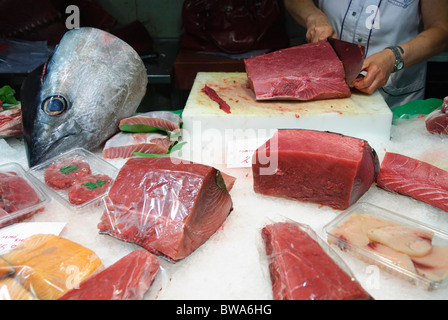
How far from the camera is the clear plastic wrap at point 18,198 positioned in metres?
1.91

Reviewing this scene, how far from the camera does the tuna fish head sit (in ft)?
7.77

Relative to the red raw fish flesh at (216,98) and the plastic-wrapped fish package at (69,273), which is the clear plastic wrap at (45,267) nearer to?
the plastic-wrapped fish package at (69,273)

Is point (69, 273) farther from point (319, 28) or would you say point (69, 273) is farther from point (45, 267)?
point (319, 28)

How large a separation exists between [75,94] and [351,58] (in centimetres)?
178

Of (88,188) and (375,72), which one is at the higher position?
(375,72)

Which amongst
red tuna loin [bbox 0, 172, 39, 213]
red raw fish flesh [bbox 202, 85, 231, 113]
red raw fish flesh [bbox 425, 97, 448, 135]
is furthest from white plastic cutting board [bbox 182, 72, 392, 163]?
red tuna loin [bbox 0, 172, 39, 213]

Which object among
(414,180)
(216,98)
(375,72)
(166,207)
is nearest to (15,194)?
(166,207)

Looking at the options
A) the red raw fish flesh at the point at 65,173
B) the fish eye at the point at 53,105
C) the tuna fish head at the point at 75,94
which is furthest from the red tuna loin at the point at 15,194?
the fish eye at the point at 53,105

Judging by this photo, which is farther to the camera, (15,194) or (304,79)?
(304,79)

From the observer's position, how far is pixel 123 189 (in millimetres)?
1853

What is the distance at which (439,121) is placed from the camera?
103 inches

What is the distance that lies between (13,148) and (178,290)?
1.72 metres

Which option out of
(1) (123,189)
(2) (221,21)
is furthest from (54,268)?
(2) (221,21)
